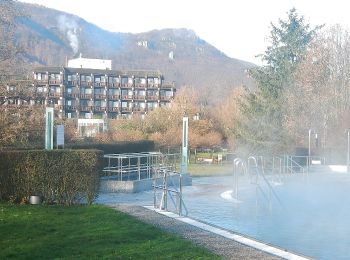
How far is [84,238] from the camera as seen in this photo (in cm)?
1049

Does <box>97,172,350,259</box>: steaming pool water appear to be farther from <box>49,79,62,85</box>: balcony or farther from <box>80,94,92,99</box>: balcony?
<box>49,79,62,85</box>: balcony

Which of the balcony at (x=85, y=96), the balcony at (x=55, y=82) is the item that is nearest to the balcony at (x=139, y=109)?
the balcony at (x=85, y=96)

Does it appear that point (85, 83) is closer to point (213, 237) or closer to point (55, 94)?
point (55, 94)

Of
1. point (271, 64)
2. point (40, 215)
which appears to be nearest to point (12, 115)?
point (40, 215)

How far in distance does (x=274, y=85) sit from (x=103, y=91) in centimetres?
4270

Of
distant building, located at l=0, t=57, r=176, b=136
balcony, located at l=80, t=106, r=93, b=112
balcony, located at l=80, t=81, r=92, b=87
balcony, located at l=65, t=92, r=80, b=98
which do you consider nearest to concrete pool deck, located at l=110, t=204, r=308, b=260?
distant building, located at l=0, t=57, r=176, b=136

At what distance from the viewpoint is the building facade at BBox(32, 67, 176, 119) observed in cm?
8331

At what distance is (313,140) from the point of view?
152ft

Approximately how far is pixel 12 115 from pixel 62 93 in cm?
5948

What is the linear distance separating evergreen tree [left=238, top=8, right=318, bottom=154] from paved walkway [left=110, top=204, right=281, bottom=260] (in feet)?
100

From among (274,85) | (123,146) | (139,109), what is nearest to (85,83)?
(139,109)

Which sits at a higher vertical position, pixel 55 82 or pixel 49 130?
pixel 55 82

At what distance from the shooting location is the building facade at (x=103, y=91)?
273 feet

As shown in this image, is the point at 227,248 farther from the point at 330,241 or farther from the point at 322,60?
the point at 322,60
